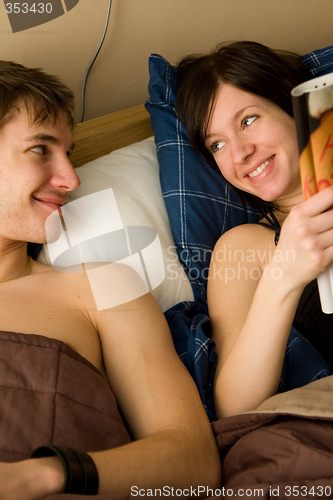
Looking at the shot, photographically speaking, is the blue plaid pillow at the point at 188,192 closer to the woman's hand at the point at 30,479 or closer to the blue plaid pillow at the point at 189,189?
the blue plaid pillow at the point at 189,189

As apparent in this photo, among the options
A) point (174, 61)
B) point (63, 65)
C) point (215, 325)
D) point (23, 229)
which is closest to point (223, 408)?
point (215, 325)

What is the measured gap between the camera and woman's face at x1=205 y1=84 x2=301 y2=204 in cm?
108

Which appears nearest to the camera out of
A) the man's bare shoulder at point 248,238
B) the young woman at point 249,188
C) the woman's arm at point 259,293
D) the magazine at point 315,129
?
the magazine at point 315,129

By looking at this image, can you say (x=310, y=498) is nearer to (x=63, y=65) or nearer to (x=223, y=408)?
(x=223, y=408)

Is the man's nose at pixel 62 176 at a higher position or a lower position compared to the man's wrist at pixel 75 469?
higher

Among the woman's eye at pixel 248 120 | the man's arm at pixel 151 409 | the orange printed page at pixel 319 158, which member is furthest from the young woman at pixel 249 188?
the orange printed page at pixel 319 158

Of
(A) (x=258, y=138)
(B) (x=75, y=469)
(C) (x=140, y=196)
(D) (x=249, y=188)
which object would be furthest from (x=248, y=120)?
(B) (x=75, y=469)

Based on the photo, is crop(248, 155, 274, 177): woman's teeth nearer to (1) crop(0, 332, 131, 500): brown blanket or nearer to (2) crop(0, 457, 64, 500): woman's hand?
(1) crop(0, 332, 131, 500): brown blanket

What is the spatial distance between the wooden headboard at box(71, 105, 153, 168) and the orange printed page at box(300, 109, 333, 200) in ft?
2.80

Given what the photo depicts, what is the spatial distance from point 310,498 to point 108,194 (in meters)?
0.89

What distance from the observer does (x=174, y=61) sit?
1608 millimetres

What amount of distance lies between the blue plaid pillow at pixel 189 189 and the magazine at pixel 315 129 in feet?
2.04

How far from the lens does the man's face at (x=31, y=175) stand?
1.00 meters

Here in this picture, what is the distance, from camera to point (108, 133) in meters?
1.41
